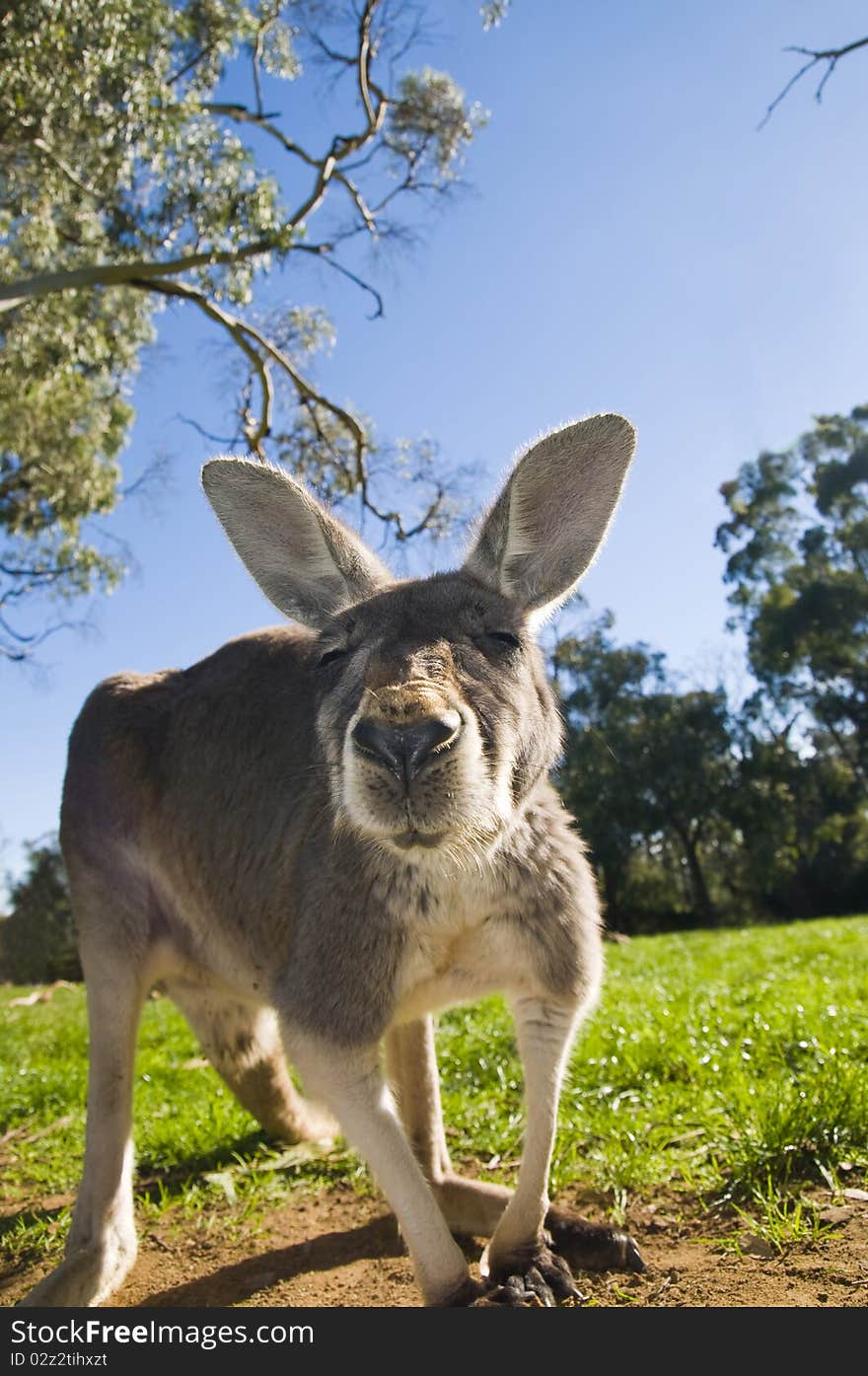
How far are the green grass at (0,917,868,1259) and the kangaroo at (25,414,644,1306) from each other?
1.42 ft


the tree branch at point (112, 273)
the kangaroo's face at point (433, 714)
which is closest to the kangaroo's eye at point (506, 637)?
the kangaroo's face at point (433, 714)

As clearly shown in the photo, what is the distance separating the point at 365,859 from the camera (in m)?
2.66

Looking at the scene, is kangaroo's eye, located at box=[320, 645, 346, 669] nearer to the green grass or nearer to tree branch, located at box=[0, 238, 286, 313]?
the green grass

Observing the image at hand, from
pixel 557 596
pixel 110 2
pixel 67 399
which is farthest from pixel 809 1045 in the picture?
pixel 67 399

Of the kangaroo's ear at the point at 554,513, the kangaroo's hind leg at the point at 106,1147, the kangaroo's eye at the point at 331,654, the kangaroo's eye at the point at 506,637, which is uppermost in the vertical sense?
the kangaroo's ear at the point at 554,513

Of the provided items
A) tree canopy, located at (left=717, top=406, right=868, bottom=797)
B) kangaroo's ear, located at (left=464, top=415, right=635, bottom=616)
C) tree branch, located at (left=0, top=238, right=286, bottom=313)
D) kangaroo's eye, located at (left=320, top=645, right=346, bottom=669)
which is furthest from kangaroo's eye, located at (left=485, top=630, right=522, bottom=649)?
tree canopy, located at (left=717, top=406, right=868, bottom=797)

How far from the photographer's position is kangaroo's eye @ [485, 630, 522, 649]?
2635 millimetres

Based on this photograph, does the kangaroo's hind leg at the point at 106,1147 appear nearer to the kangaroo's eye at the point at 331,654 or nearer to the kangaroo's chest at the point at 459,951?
the kangaroo's chest at the point at 459,951

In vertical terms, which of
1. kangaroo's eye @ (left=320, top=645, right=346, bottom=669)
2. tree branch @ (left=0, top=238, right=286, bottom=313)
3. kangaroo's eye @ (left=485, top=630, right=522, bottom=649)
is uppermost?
tree branch @ (left=0, top=238, right=286, bottom=313)

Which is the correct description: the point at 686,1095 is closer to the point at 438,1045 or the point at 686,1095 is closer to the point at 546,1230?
the point at 546,1230

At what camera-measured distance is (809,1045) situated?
13.4 ft

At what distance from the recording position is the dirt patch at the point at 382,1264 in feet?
7.56

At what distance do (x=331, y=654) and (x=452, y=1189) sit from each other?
1.68 meters

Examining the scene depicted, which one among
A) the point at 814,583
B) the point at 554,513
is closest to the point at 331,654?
the point at 554,513
